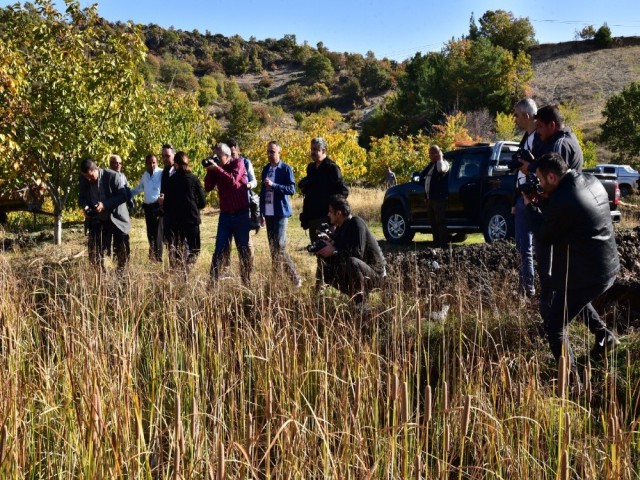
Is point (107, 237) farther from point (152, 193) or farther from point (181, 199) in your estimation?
point (181, 199)

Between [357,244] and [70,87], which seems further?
[70,87]

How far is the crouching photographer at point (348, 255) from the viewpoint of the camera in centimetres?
525

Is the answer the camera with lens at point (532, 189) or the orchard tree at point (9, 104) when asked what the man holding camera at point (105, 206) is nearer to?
the orchard tree at point (9, 104)

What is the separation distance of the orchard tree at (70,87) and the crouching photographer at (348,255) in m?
7.55

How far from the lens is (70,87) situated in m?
11.7

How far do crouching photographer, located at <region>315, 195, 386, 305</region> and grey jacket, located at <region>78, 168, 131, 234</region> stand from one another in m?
3.00

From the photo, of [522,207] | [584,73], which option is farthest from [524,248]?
[584,73]

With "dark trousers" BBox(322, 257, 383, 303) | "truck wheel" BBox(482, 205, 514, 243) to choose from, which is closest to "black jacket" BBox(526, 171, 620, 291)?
"dark trousers" BBox(322, 257, 383, 303)

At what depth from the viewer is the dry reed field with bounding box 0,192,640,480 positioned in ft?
7.63

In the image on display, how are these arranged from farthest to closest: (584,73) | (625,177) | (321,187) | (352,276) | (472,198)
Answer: (584,73)
(625,177)
(472,198)
(321,187)
(352,276)

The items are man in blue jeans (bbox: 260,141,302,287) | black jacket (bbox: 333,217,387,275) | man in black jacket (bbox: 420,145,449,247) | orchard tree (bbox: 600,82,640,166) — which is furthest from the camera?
orchard tree (bbox: 600,82,640,166)

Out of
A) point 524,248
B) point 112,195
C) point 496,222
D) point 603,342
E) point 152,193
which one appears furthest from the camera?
point 496,222

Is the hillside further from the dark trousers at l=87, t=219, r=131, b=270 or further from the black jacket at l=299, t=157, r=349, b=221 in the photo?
the dark trousers at l=87, t=219, r=131, b=270

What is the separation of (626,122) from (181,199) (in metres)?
30.4
